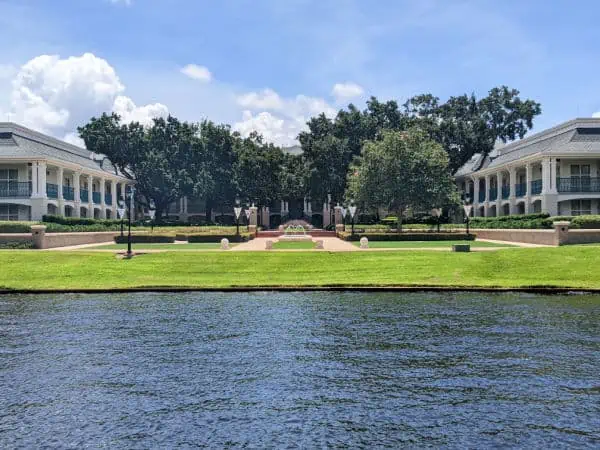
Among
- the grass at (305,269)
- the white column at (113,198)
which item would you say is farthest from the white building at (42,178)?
the grass at (305,269)

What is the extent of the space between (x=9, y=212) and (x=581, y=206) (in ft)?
167

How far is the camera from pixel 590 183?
44812 mm

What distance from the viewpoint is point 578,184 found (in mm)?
44906

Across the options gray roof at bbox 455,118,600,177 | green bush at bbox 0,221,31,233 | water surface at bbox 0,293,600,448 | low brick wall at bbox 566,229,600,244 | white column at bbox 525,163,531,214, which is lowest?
water surface at bbox 0,293,600,448

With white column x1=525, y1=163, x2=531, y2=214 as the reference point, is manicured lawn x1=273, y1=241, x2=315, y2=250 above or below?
below

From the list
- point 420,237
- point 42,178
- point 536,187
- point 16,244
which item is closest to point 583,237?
point 420,237

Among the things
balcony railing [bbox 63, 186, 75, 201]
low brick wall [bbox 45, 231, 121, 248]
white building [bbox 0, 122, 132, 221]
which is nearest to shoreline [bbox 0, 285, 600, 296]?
low brick wall [bbox 45, 231, 121, 248]

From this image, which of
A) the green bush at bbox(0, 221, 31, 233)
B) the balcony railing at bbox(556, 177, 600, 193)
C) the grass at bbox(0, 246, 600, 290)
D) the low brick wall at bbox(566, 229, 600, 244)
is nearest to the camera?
the grass at bbox(0, 246, 600, 290)

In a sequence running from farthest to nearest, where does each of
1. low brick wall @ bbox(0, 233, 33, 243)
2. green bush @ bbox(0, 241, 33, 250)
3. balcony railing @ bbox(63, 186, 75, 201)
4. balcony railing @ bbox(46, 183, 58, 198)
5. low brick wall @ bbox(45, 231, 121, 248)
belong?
balcony railing @ bbox(63, 186, 75, 201) → balcony railing @ bbox(46, 183, 58, 198) → low brick wall @ bbox(45, 231, 121, 248) → low brick wall @ bbox(0, 233, 33, 243) → green bush @ bbox(0, 241, 33, 250)

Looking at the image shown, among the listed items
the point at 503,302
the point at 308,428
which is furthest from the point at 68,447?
the point at 503,302

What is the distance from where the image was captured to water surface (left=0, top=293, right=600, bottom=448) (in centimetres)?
629

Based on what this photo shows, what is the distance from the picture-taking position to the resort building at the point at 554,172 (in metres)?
43.8

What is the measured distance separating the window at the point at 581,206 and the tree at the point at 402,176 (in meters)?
10.9

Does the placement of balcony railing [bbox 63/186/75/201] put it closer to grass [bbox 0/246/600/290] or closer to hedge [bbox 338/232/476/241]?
grass [bbox 0/246/600/290]
